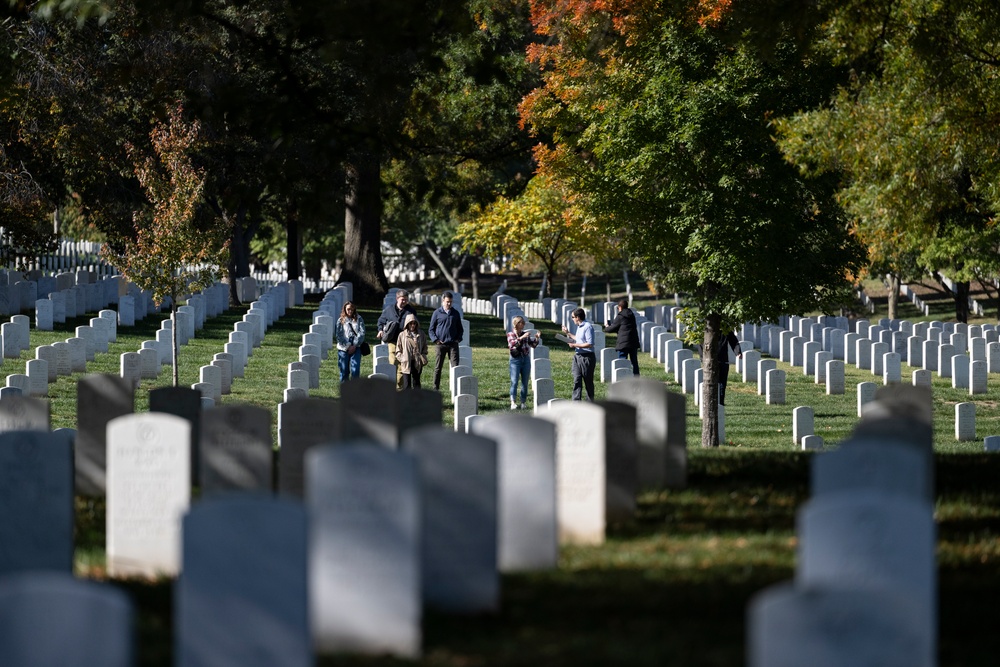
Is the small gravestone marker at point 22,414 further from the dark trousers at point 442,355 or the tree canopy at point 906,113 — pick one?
the dark trousers at point 442,355

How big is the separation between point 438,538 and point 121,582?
1927 millimetres

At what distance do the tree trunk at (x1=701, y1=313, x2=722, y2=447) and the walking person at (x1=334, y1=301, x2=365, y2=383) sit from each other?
5426 mm

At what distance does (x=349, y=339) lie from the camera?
2197cm

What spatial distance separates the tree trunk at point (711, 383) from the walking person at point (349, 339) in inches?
214

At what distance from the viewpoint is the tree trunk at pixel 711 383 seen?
61.8 feet

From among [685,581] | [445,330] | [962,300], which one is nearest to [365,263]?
[962,300]

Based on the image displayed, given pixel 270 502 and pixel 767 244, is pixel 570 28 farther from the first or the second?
pixel 270 502

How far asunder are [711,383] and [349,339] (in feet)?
19.8

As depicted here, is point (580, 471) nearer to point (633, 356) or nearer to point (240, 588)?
point (240, 588)

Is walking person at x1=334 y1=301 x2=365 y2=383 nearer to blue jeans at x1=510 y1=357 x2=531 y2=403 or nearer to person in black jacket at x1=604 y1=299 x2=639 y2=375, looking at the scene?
blue jeans at x1=510 y1=357 x2=531 y2=403

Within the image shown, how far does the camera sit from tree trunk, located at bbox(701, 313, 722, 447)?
18.8 m

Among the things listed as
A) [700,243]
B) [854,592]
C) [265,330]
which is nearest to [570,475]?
[854,592]

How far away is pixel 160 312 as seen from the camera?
34.4m

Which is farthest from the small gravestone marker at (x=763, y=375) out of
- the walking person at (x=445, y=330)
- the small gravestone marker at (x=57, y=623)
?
→ the small gravestone marker at (x=57, y=623)
